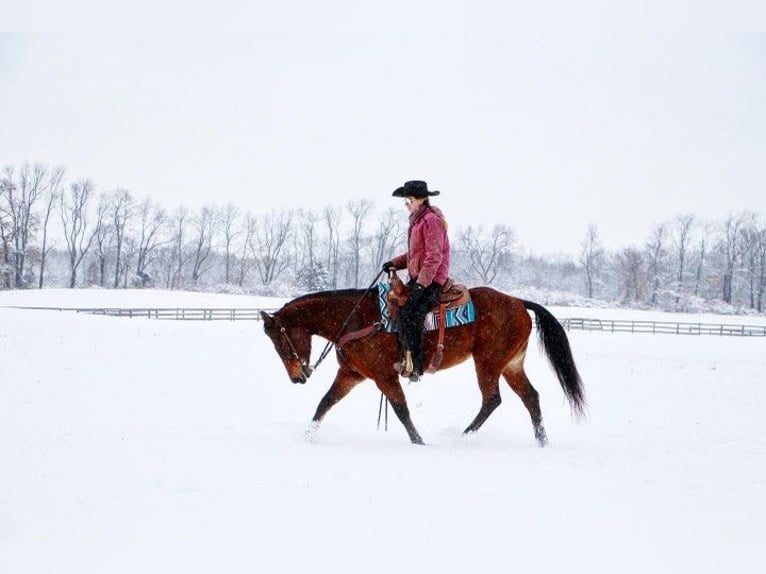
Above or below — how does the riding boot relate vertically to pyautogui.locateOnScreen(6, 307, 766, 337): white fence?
above

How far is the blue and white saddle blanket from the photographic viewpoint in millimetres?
6902

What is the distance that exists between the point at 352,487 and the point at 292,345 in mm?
2869

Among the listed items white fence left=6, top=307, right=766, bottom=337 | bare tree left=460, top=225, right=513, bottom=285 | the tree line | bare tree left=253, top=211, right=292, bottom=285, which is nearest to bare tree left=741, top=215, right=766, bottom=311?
the tree line

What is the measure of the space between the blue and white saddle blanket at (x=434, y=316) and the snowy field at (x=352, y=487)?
4.58 ft

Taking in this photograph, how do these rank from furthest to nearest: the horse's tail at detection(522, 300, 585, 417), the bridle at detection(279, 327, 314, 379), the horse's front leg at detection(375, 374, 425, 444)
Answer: the horse's tail at detection(522, 300, 585, 417), the bridle at detection(279, 327, 314, 379), the horse's front leg at detection(375, 374, 425, 444)

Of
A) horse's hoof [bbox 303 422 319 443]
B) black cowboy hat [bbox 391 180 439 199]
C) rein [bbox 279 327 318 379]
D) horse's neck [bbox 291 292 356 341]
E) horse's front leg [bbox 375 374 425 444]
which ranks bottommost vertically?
horse's hoof [bbox 303 422 319 443]

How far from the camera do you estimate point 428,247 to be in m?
6.71

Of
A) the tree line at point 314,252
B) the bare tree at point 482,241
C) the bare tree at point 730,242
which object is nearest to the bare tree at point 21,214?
the tree line at point 314,252

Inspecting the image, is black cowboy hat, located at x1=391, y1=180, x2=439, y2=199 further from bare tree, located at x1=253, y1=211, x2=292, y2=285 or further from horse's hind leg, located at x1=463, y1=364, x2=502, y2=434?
bare tree, located at x1=253, y1=211, x2=292, y2=285

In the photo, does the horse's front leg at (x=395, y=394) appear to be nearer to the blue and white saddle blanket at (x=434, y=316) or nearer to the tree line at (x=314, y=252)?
the blue and white saddle blanket at (x=434, y=316)

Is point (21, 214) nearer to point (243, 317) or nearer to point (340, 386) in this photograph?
point (243, 317)

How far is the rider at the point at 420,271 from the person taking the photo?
22.0ft

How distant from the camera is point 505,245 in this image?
238ft

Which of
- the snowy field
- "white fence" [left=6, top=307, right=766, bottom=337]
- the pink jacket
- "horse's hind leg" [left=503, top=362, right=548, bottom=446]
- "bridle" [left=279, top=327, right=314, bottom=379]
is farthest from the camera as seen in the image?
"white fence" [left=6, top=307, right=766, bottom=337]
